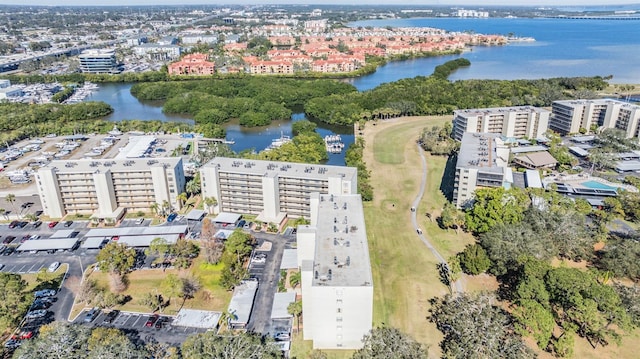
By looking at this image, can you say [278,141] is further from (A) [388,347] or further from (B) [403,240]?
(A) [388,347]

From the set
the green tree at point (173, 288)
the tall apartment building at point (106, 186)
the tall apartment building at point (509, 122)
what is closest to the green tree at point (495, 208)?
the tall apartment building at point (509, 122)

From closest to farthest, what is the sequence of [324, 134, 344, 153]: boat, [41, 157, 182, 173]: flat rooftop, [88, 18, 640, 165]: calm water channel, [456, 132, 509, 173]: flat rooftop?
[41, 157, 182, 173]: flat rooftop → [456, 132, 509, 173]: flat rooftop → [324, 134, 344, 153]: boat → [88, 18, 640, 165]: calm water channel

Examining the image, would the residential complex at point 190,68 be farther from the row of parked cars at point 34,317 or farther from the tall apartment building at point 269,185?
the row of parked cars at point 34,317

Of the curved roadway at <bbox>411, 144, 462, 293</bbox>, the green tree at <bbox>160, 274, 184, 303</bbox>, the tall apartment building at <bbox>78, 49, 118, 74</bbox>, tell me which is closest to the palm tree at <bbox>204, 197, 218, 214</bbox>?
the green tree at <bbox>160, 274, 184, 303</bbox>

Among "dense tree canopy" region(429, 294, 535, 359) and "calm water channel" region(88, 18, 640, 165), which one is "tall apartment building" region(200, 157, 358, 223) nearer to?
"dense tree canopy" region(429, 294, 535, 359)

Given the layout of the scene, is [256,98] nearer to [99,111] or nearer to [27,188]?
[99,111]

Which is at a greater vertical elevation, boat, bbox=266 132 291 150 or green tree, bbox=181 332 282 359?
green tree, bbox=181 332 282 359
